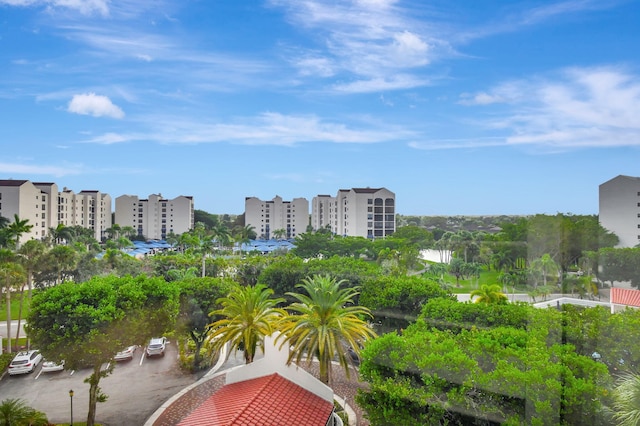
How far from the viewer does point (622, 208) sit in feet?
16.4

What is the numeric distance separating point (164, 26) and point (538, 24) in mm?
6903

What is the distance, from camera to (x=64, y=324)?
6.82 m

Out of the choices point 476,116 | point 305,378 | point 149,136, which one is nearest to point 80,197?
point 149,136

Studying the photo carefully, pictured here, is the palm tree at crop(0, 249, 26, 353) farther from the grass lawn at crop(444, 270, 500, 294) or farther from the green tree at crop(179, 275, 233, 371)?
the grass lawn at crop(444, 270, 500, 294)

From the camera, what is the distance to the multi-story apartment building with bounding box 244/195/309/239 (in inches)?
1538

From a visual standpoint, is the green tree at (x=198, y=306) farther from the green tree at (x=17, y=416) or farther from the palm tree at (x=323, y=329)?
the palm tree at (x=323, y=329)

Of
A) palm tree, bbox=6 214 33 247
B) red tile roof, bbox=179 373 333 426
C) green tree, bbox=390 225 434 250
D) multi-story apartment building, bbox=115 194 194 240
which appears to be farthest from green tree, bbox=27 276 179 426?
multi-story apartment building, bbox=115 194 194 240

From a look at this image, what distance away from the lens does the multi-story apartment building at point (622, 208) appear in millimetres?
4508

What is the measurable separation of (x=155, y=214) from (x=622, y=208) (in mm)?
32262

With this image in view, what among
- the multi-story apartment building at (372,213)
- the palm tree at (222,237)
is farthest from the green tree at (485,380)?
the palm tree at (222,237)

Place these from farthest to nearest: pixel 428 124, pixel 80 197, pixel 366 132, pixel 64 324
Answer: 1. pixel 80 197
2. pixel 366 132
3. pixel 428 124
4. pixel 64 324

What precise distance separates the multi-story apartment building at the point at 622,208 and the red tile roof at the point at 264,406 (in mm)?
4141

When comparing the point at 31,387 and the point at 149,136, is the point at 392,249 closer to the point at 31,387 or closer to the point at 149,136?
the point at 149,136

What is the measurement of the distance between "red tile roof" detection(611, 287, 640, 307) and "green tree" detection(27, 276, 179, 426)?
873 cm
